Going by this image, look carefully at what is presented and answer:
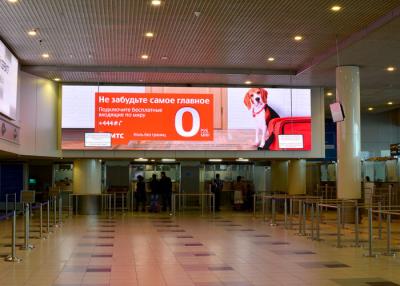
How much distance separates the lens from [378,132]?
28.0 meters

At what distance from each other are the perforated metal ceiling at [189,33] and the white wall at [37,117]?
59 cm

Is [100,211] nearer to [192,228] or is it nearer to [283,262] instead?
[192,228]

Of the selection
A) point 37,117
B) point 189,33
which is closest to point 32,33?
point 189,33

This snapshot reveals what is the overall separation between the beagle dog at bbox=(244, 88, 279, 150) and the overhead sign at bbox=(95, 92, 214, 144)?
1.41 meters

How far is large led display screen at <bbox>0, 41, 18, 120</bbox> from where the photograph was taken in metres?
13.1

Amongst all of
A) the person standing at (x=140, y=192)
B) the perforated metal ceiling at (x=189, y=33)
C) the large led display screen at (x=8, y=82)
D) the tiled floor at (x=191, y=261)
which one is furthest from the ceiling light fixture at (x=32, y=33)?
the person standing at (x=140, y=192)

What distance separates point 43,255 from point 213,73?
909cm

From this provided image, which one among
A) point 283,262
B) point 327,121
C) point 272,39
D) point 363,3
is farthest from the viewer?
point 327,121

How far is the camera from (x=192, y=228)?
14.2 meters

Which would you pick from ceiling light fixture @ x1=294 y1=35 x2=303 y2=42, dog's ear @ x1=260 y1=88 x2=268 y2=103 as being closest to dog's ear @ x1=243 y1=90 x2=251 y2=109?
dog's ear @ x1=260 y1=88 x2=268 y2=103

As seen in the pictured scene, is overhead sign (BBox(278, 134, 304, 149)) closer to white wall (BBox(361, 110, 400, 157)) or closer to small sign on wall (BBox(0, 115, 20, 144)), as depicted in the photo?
small sign on wall (BBox(0, 115, 20, 144))

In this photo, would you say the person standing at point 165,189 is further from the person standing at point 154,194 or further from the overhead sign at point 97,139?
the overhead sign at point 97,139

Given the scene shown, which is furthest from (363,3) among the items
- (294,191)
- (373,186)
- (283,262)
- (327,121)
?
(327,121)

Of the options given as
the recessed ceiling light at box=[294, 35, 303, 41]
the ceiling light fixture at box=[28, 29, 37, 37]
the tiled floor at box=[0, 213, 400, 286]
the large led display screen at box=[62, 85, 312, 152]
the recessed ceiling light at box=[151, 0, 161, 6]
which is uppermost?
the recessed ceiling light at box=[294, 35, 303, 41]
